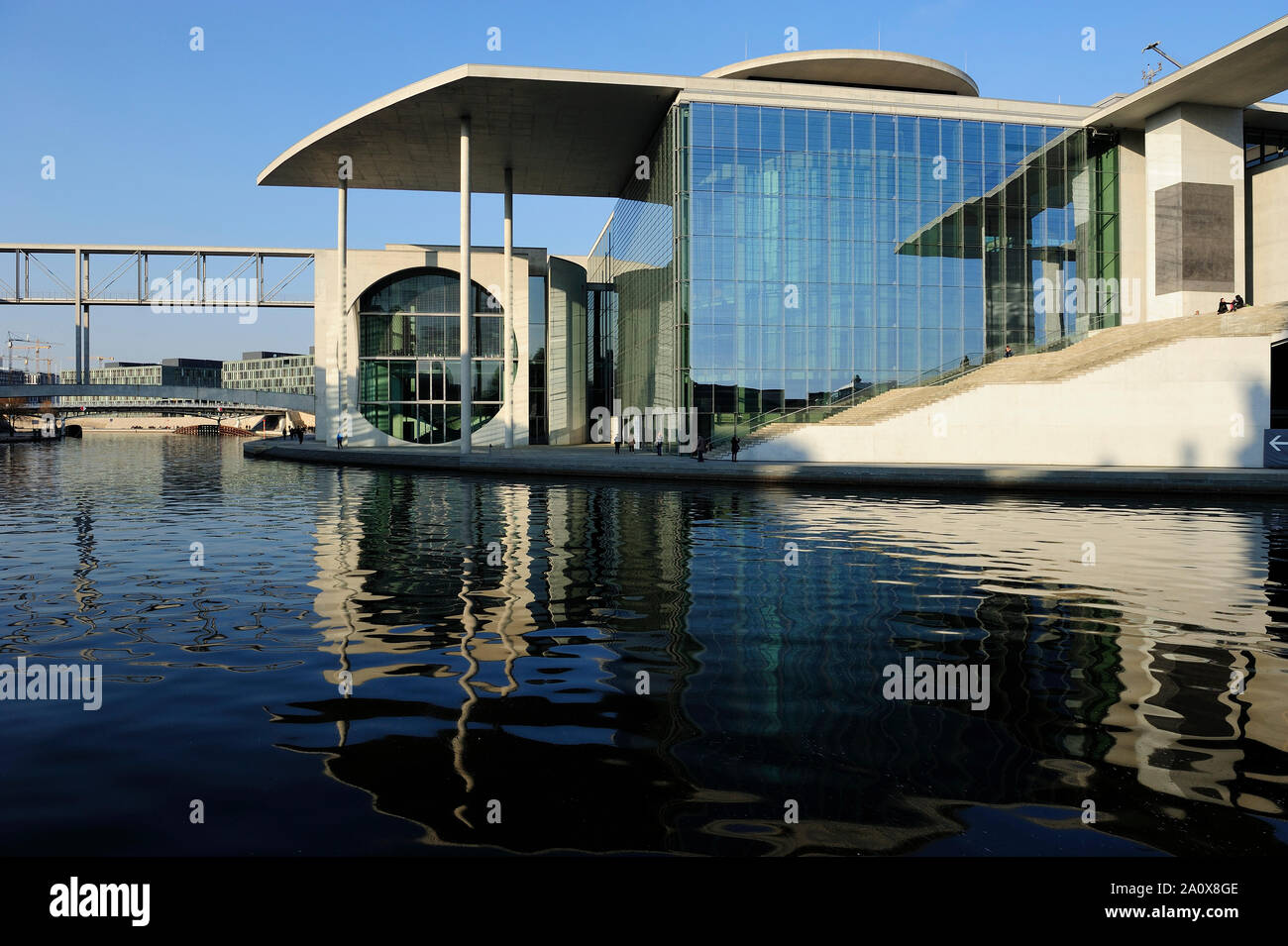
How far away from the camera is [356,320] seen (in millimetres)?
56531

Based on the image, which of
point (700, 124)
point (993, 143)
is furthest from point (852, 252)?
point (700, 124)

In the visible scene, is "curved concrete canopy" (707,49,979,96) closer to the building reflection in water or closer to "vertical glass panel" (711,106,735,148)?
"vertical glass panel" (711,106,735,148)

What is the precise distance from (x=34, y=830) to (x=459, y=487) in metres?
24.8

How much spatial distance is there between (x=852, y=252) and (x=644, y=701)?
37.8 meters

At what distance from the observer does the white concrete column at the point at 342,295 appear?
175 ft

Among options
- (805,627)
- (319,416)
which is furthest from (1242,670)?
(319,416)

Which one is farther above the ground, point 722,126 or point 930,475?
point 722,126

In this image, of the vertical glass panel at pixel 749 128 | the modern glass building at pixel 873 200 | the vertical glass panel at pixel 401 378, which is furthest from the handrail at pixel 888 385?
the vertical glass panel at pixel 401 378

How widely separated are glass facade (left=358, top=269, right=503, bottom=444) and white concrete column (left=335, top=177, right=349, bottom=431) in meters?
0.87

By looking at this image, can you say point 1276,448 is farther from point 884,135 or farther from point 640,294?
point 640,294

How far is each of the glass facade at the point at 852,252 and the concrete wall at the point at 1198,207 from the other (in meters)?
2.48

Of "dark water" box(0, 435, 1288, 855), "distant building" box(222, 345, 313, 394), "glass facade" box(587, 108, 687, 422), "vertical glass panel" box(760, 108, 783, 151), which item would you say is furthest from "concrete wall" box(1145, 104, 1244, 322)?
"distant building" box(222, 345, 313, 394)

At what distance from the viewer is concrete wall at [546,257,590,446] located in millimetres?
58219

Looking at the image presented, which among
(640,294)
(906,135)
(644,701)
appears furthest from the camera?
(640,294)
